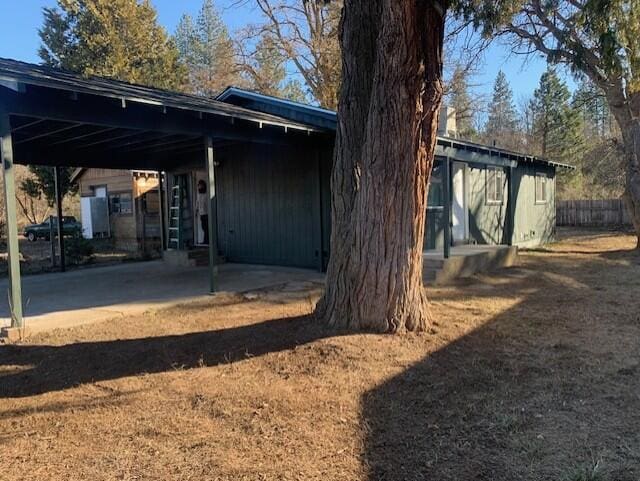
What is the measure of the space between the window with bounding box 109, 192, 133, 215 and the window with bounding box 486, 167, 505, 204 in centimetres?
1239

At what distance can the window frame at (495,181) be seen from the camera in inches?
518

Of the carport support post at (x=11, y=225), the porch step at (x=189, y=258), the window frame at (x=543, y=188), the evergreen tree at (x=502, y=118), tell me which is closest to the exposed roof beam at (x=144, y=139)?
the carport support post at (x=11, y=225)

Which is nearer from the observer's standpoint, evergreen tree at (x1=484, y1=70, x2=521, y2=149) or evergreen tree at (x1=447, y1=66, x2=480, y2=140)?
evergreen tree at (x1=447, y1=66, x2=480, y2=140)

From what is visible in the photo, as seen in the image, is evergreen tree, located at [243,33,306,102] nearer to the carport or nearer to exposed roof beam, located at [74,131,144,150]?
the carport

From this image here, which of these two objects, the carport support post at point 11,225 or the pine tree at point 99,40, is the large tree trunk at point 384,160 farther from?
the pine tree at point 99,40

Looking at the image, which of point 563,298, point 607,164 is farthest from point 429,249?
point 607,164

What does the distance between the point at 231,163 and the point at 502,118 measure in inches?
A: 1338

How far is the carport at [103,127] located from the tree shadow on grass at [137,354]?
1.08 m

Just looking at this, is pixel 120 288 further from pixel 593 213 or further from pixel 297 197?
pixel 593 213

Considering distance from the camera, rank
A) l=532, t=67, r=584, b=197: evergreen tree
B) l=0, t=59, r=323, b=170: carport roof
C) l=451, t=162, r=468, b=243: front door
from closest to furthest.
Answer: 1. l=0, t=59, r=323, b=170: carport roof
2. l=451, t=162, r=468, b=243: front door
3. l=532, t=67, r=584, b=197: evergreen tree

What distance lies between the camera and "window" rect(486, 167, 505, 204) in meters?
13.3

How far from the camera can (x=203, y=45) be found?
97.5ft

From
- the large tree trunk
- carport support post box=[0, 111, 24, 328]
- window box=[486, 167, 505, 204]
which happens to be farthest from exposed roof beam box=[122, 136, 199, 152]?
window box=[486, 167, 505, 204]

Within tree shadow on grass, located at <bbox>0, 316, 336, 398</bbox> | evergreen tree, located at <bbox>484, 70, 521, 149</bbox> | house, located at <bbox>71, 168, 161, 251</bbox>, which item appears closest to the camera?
tree shadow on grass, located at <bbox>0, 316, 336, 398</bbox>
